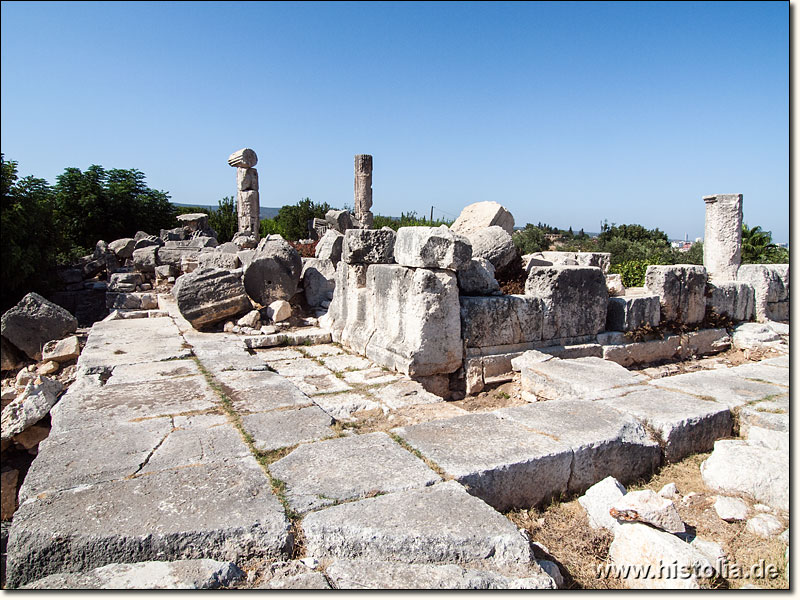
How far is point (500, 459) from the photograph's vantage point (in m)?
2.67

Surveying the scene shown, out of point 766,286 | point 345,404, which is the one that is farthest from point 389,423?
point 766,286

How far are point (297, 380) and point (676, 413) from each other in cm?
307

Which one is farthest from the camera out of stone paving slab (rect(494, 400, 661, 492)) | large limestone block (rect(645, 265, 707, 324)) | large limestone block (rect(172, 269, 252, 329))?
large limestone block (rect(172, 269, 252, 329))

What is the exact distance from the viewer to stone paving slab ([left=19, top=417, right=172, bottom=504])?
2.47 m

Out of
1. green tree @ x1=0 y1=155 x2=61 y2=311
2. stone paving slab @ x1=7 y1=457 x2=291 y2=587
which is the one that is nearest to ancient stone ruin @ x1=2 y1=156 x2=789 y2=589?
stone paving slab @ x1=7 y1=457 x2=291 y2=587

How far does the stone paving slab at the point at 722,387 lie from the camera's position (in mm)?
3752

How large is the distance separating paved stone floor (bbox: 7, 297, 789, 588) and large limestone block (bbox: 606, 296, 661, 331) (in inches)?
51.5

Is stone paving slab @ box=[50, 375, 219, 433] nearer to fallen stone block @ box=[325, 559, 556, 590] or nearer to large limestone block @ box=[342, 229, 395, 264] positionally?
fallen stone block @ box=[325, 559, 556, 590]

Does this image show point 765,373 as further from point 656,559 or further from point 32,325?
point 32,325

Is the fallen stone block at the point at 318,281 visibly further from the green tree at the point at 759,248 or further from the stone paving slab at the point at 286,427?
the green tree at the point at 759,248

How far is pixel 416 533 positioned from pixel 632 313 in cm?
449

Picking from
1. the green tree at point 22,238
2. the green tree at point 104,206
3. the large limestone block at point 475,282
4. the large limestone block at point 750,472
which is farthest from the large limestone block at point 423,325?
the green tree at point 104,206

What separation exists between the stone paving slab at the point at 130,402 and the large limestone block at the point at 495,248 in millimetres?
3659

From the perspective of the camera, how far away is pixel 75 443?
2924 millimetres
